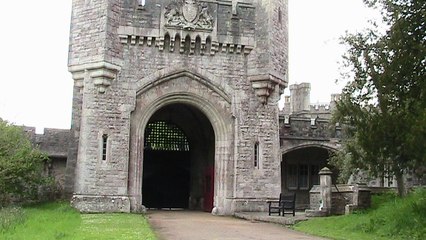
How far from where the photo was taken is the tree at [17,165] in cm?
2064

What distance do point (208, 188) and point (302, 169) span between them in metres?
7.89

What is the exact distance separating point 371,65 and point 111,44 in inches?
379

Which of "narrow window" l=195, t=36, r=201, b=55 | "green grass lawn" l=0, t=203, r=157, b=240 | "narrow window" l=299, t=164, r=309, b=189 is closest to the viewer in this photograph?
"green grass lawn" l=0, t=203, r=157, b=240

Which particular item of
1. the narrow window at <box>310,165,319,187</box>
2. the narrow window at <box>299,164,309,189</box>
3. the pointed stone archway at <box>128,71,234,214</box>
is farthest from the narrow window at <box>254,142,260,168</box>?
the narrow window at <box>310,165,319,187</box>

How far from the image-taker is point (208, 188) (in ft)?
79.4

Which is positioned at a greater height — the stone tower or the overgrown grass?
the stone tower

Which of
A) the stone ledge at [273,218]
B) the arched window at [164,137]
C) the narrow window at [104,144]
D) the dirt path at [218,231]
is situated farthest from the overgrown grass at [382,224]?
the arched window at [164,137]

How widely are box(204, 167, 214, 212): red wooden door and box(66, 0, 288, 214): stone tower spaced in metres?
1.79

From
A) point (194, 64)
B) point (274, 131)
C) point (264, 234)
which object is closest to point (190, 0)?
point (194, 64)

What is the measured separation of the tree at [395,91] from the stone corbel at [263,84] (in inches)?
267

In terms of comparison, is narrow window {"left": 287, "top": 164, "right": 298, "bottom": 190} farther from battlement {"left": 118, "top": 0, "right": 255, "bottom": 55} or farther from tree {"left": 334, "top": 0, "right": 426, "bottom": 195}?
tree {"left": 334, "top": 0, "right": 426, "bottom": 195}

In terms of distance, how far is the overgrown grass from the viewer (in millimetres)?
12609

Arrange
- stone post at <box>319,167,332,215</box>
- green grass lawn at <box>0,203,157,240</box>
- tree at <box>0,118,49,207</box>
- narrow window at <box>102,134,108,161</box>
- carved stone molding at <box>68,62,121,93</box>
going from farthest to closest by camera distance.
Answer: tree at <box>0,118,49,207</box> → narrow window at <box>102,134,108,161</box> → carved stone molding at <box>68,62,121,93</box> → stone post at <box>319,167,332,215</box> → green grass lawn at <box>0,203,157,240</box>

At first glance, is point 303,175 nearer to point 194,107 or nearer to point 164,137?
point 164,137
